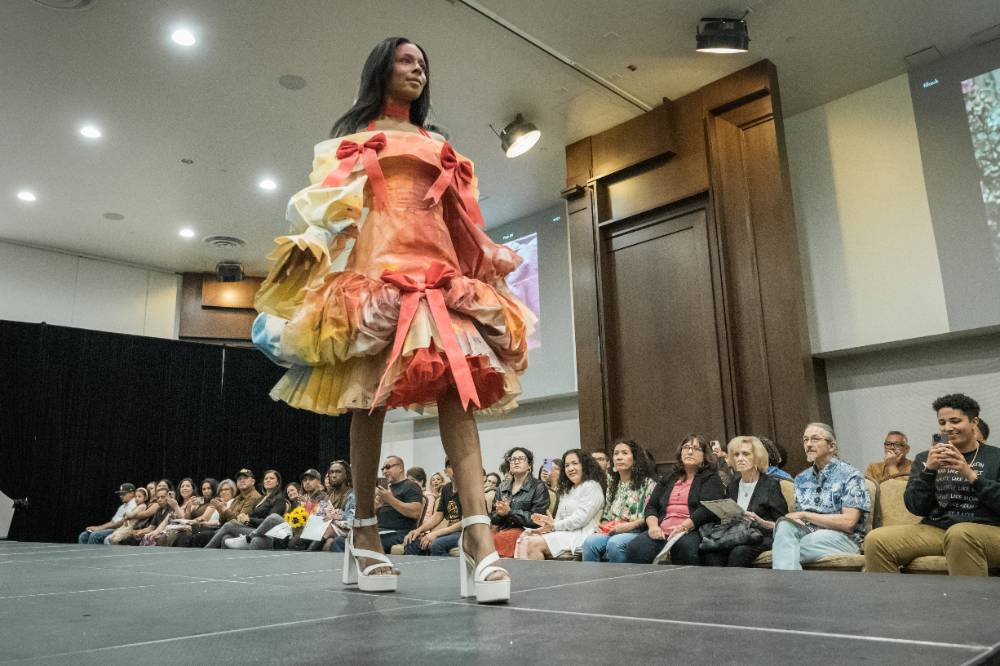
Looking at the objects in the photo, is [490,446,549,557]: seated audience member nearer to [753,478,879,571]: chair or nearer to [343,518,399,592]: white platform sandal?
[753,478,879,571]: chair

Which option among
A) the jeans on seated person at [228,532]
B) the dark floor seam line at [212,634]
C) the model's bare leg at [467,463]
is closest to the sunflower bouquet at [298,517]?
the jeans on seated person at [228,532]

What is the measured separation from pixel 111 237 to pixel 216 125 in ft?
10.7

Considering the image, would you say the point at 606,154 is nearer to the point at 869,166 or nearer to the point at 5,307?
the point at 869,166

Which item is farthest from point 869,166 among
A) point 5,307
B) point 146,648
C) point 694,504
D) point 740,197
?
point 5,307

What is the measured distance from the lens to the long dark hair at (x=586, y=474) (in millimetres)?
4559

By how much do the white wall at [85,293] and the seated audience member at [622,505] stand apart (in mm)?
7730

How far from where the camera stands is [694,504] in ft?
12.5

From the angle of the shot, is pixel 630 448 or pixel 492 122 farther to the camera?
pixel 492 122

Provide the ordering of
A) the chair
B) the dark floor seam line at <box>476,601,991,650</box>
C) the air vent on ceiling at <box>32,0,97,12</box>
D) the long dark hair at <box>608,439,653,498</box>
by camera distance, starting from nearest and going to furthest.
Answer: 1. the dark floor seam line at <box>476,601,991,650</box>
2. the chair
3. the long dark hair at <box>608,439,653,498</box>
4. the air vent on ceiling at <box>32,0,97,12</box>

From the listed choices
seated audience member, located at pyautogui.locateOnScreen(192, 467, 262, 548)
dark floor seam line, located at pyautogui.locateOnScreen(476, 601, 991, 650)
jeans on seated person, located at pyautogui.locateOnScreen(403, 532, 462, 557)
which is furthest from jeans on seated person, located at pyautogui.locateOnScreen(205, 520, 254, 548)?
dark floor seam line, located at pyautogui.locateOnScreen(476, 601, 991, 650)

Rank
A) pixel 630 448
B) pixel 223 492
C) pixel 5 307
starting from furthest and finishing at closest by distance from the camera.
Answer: pixel 5 307 → pixel 223 492 → pixel 630 448

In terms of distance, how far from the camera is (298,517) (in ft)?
20.9

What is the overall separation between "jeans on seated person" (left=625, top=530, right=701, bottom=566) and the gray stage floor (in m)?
1.77

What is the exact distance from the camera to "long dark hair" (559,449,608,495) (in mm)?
4559
